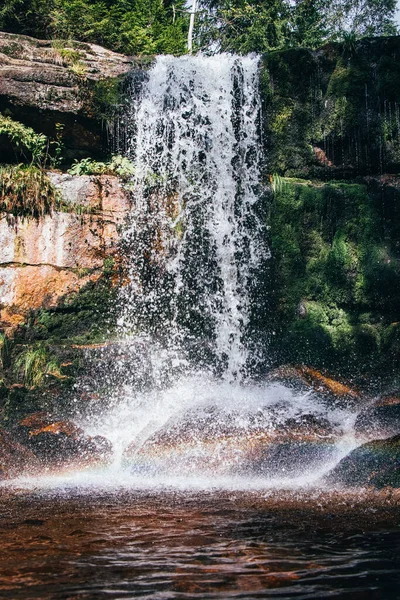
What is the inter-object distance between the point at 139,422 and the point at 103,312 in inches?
88.2

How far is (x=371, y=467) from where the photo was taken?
20.7 feet

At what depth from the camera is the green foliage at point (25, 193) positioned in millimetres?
10016

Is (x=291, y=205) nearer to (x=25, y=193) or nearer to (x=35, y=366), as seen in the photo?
(x=25, y=193)

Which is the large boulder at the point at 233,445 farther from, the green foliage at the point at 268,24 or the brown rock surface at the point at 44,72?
the green foliage at the point at 268,24

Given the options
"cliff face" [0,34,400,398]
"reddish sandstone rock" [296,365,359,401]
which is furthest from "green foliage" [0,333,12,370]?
"reddish sandstone rock" [296,365,359,401]

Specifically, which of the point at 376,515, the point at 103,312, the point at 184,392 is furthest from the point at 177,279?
the point at 376,515

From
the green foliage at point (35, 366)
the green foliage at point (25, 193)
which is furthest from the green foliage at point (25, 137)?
the green foliage at point (35, 366)

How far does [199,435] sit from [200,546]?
11.7ft

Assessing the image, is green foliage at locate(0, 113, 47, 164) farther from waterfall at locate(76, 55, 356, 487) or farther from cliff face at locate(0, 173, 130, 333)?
waterfall at locate(76, 55, 356, 487)

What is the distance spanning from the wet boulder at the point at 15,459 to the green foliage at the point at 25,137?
5397mm

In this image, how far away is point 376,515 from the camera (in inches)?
202

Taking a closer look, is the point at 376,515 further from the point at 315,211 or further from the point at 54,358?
the point at 315,211

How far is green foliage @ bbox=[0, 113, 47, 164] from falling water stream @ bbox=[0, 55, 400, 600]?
1.74 m

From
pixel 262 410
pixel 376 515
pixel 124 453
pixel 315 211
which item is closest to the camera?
pixel 376 515
